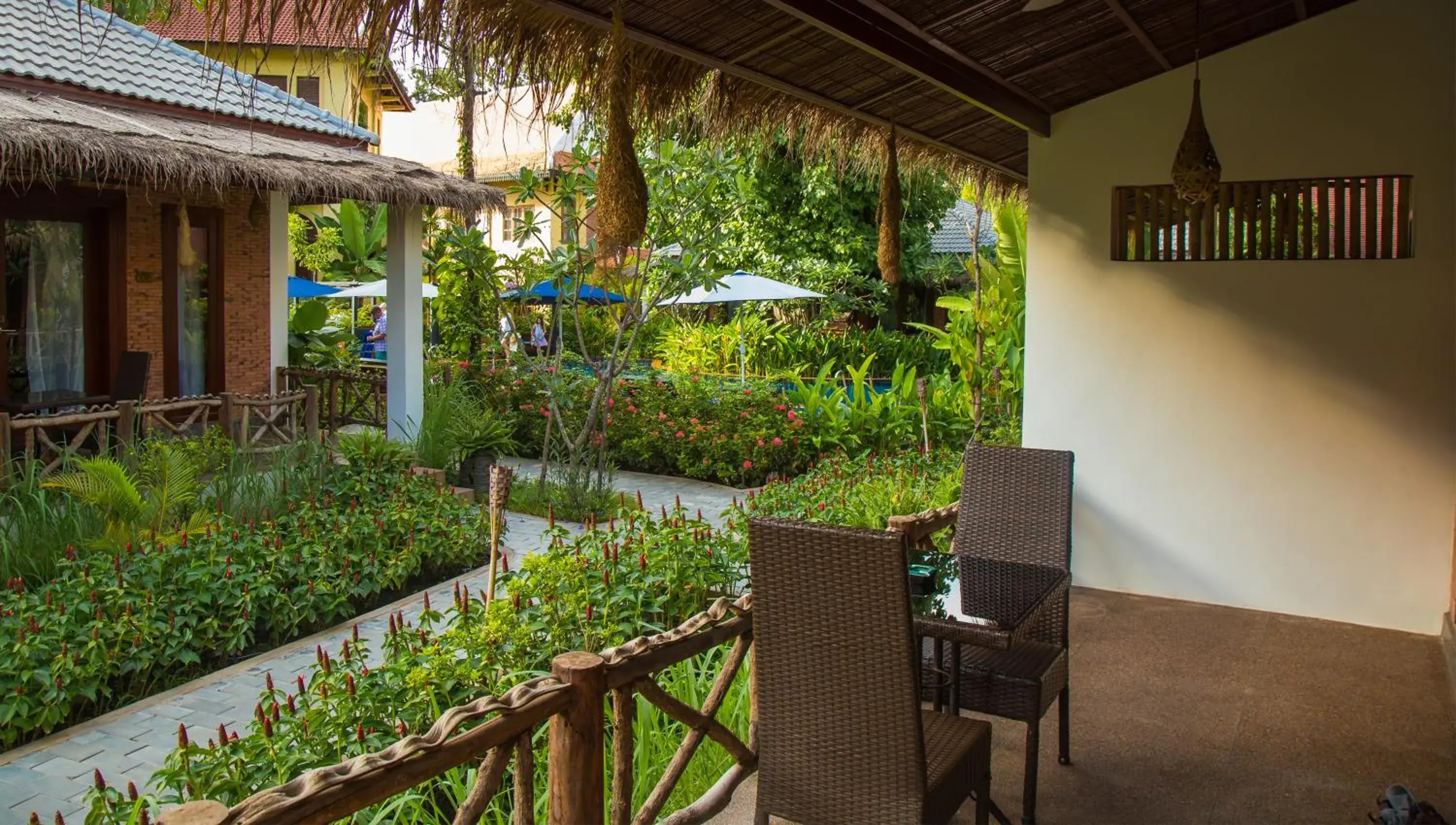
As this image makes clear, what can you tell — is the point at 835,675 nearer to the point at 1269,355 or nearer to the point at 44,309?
the point at 1269,355

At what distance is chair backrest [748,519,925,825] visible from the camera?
2.69 m

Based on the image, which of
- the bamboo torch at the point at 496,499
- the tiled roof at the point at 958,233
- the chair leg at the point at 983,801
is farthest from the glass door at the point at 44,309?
the tiled roof at the point at 958,233

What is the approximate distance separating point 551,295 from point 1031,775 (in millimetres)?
15575

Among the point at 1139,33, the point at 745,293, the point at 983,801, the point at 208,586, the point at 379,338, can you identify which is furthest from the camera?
the point at 379,338

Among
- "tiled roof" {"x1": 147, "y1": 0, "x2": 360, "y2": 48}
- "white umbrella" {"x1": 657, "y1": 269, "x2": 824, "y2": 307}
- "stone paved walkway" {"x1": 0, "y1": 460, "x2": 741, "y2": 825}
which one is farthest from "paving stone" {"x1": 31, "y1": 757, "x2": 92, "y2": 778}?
"white umbrella" {"x1": 657, "y1": 269, "x2": 824, "y2": 307}

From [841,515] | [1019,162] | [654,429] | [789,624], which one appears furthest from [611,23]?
[654,429]

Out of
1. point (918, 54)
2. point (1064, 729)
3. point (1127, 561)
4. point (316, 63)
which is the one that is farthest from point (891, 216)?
point (316, 63)

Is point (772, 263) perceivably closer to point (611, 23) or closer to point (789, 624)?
point (611, 23)

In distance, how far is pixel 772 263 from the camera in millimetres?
21141

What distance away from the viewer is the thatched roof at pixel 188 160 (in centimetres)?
816

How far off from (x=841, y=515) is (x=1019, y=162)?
307 centimetres

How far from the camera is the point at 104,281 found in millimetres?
10984

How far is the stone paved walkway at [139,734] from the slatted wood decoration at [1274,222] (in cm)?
468

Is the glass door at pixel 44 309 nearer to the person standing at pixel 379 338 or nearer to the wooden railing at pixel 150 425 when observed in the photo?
the wooden railing at pixel 150 425
